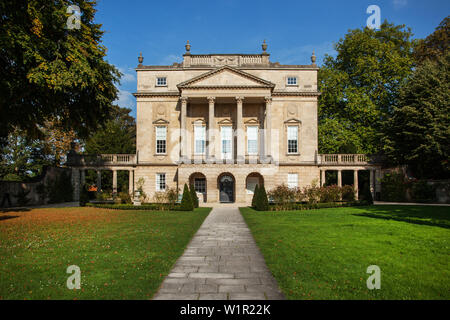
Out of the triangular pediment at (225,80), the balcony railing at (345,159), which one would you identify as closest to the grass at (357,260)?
the balcony railing at (345,159)

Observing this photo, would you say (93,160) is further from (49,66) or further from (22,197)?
(49,66)

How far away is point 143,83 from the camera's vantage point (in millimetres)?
36594

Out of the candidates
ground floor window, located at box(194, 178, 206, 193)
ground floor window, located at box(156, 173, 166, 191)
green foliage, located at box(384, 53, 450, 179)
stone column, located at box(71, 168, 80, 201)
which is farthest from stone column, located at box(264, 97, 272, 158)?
stone column, located at box(71, 168, 80, 201)

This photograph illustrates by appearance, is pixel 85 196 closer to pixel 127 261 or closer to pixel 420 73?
pixel 127 261

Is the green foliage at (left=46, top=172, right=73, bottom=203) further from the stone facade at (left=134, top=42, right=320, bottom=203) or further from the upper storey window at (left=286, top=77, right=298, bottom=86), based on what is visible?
the upper storey window at (left=286, top=77, right=298, bottom=86)

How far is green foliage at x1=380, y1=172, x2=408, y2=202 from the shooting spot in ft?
106

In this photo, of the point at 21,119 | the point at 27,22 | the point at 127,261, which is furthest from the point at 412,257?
the point at 21,119

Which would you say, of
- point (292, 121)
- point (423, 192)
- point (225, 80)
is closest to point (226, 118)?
point (225, 80)

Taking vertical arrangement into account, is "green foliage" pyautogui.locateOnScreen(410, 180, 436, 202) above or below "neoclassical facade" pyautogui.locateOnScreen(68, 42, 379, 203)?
below

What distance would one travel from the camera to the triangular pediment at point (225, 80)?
33.5 meters

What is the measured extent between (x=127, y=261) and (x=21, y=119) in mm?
16975

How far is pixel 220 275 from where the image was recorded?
6.43 metres

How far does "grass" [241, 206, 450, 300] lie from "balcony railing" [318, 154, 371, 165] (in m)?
23.4
